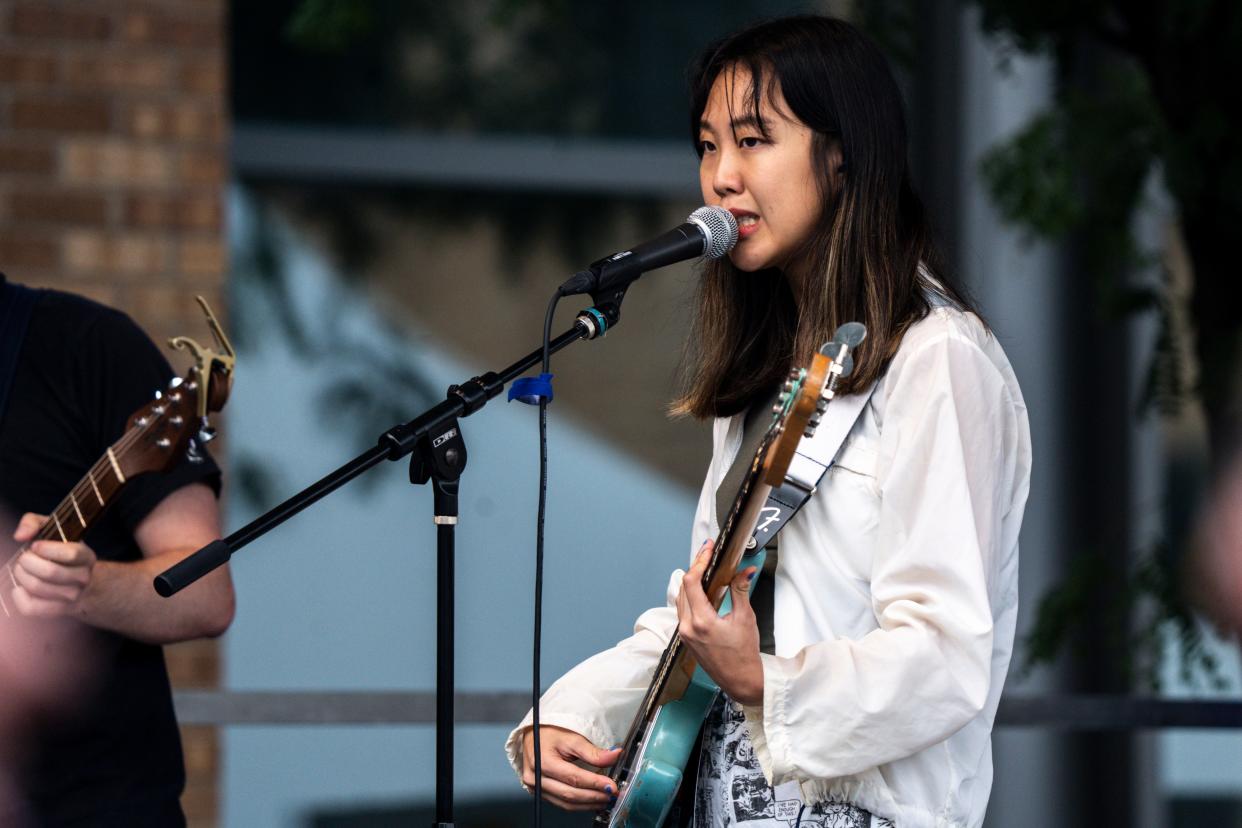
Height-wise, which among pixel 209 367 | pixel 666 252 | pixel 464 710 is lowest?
pixel 464 710

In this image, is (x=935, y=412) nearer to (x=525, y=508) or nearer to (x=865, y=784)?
(x=865, y=784)

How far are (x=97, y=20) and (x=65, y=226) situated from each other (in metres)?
0.54

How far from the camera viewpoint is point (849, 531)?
74.6 inches

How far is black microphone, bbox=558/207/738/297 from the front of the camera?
1.91 meters

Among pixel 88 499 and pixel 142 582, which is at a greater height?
pixel 88 499

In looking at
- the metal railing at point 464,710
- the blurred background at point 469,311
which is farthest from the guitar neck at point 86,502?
the blurred background at point 469,311

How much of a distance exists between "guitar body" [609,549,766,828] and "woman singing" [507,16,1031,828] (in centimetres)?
4

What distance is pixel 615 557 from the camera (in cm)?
504

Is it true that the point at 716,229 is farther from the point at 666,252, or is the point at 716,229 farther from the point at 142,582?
the point at 142,582

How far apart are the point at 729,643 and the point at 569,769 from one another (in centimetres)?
36

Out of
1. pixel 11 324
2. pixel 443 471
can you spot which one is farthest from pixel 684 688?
pixel 11 324

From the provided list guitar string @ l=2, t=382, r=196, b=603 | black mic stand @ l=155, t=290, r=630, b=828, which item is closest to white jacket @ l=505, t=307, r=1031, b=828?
black mic stand @ l=155, t=290, r=630, b=828

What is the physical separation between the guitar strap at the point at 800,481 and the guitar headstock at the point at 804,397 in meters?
0.08

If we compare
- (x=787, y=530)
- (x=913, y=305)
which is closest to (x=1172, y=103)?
(x=913, y=305)
